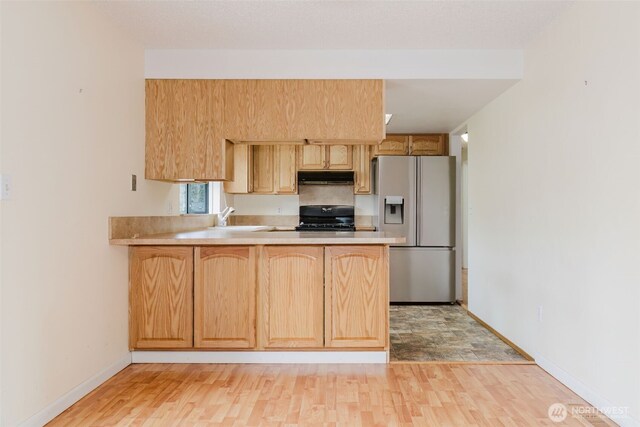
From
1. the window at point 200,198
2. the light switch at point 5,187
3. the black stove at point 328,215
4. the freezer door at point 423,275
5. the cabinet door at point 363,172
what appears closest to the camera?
the light switch at point 5,187

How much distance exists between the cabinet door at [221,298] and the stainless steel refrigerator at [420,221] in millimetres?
2642

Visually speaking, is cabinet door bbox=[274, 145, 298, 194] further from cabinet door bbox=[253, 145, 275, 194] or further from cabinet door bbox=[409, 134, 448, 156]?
cabinet door bbox=[409, 134, 448, 156]

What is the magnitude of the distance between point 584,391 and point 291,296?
189cm

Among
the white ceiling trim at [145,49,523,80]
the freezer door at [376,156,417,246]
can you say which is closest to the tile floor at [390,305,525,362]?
the freezer door at [376,156,417,246]

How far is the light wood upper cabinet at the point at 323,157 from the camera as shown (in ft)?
18.7

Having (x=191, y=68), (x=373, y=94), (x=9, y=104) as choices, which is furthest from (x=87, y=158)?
(x=373, y=94)

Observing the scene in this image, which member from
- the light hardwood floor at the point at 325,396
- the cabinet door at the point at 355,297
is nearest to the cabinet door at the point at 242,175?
the cabinet door at the point at 355,297

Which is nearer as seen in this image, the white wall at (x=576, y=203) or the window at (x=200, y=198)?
the white wall at (x=576, y=203)

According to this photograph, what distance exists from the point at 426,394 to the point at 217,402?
1224 mm

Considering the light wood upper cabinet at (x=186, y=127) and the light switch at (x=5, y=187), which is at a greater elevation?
the light wood upper cabinet at (x=186, y=127)

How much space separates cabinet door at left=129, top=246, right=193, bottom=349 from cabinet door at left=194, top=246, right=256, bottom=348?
66 millimetres

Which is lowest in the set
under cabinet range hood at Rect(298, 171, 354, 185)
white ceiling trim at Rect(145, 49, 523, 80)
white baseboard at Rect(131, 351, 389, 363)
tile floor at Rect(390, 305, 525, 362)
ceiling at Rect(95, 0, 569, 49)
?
tile floor at Rect(390, 305, 525, 362)

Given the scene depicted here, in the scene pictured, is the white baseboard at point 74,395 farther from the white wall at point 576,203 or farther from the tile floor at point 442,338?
the white wall at point 576,203

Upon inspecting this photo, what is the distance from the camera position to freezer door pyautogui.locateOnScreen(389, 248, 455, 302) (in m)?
5.41
